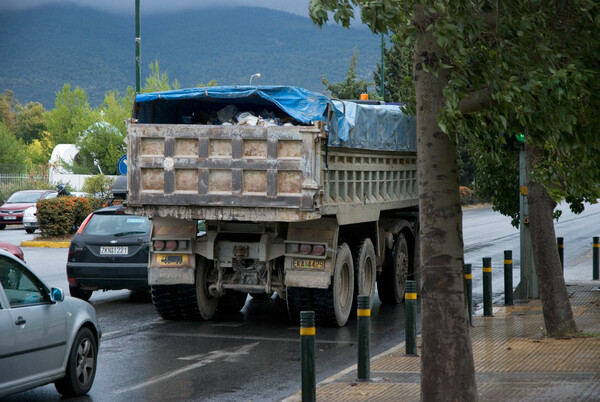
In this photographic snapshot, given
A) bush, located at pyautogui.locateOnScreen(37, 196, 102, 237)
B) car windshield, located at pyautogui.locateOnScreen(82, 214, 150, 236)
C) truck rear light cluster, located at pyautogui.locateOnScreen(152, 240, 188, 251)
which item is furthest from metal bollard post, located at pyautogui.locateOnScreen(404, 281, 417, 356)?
bush, located at pyautogui.locateOnScreen(37, 196, 102, 237)

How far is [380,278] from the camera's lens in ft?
50.6

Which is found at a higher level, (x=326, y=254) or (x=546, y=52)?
(x=546, y=52)

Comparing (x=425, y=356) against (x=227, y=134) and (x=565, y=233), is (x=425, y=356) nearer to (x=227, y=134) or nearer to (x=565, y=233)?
(x=227, y=134)

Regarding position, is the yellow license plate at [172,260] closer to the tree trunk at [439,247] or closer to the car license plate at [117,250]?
the car license plate at [117,250]

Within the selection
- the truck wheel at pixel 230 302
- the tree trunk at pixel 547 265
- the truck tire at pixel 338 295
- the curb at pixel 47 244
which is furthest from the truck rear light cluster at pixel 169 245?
the curb at pixel 47 244

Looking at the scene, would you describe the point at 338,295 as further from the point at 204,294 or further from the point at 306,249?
the point at 204,294

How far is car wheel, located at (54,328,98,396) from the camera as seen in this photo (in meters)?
8.22

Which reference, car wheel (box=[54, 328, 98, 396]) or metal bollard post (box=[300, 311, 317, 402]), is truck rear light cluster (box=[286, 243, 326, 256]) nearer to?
car wheel (box=[54, 328, 98, 396])

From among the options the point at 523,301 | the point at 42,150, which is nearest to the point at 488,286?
the point at 523,301

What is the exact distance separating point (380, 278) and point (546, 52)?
9.01 meters

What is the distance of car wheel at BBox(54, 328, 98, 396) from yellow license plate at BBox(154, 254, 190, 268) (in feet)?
11.5

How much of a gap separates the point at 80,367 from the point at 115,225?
644 centimetres

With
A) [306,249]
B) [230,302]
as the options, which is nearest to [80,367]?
[306,249]

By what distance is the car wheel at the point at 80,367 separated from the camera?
8219 mm
